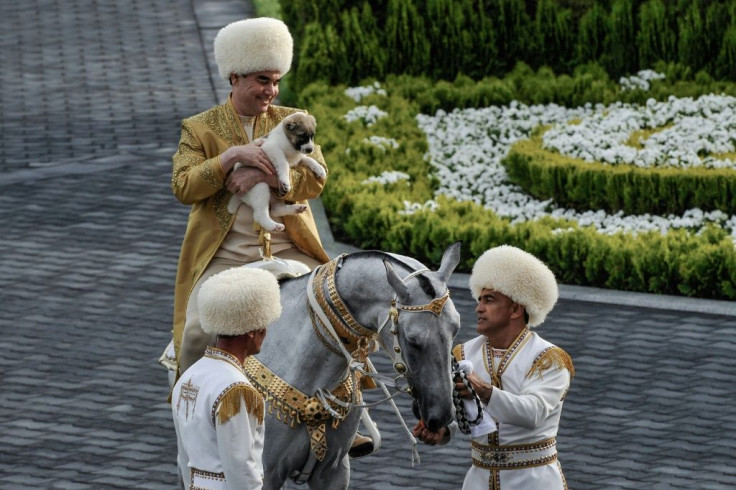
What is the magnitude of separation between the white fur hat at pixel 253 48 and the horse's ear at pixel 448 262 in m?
1.48

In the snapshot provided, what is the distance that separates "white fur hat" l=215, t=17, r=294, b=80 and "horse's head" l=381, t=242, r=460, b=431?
5.54 ft

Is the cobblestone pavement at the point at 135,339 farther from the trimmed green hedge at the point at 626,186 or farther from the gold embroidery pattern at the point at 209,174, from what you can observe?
the gold embroidery pattern at the point at 209,174

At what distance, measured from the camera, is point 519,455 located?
690cm

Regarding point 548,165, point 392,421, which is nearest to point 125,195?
point 548,165

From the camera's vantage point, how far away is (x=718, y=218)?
562 inches

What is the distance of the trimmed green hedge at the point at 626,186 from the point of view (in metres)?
14.5

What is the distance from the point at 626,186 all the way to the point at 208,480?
30.3ft

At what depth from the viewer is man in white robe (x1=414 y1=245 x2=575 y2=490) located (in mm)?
6828

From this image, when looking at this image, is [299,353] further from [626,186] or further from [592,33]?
[592,33]

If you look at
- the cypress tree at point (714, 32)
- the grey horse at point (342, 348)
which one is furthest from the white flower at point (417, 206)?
the grey horse at point (342, 348)

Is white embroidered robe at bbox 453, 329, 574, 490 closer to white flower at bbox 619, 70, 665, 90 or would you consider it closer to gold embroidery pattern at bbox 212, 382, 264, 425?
gold embroidery pattern at bbox 212, 382, 264, 425

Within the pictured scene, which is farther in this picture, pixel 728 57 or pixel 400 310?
pixel 728 57

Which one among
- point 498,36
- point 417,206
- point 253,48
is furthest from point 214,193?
point 498,36

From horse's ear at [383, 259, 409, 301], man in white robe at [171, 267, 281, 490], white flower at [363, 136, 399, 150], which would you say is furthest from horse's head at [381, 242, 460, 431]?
white flower at [363, 136, 399, 150]
